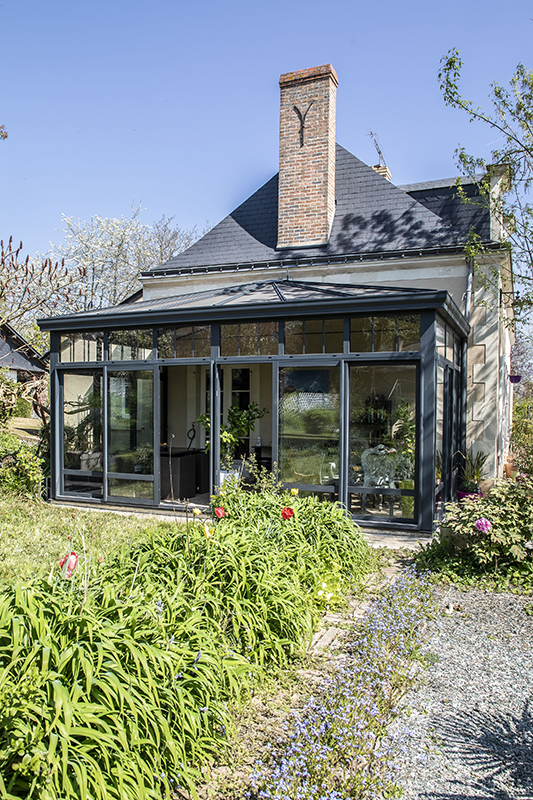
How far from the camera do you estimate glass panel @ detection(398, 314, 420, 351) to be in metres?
7.10

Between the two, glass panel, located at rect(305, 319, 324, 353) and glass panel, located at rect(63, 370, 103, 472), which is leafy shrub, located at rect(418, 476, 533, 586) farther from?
glass panel, located at rect(63, 370, 103, 472)

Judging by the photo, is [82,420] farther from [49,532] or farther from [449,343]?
[449,343]

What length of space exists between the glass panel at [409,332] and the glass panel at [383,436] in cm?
28

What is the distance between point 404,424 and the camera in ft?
23.7

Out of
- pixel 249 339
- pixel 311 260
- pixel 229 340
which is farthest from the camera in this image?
pixel 311 260

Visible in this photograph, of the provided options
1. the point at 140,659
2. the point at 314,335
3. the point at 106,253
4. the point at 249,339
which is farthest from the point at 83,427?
the point at 106,253

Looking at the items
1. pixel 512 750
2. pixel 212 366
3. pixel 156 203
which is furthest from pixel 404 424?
pixel 156 203

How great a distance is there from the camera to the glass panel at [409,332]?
7098mm

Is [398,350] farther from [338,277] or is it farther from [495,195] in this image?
[495,195]

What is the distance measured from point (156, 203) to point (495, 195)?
75.9ft

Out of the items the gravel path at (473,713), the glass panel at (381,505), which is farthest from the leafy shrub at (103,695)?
the glass panel at (381,505)

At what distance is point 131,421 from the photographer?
8773mm

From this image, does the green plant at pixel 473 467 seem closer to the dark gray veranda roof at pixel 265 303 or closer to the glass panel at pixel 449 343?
the glass panel at pixel 449 343

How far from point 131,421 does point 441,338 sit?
4.69 metres
